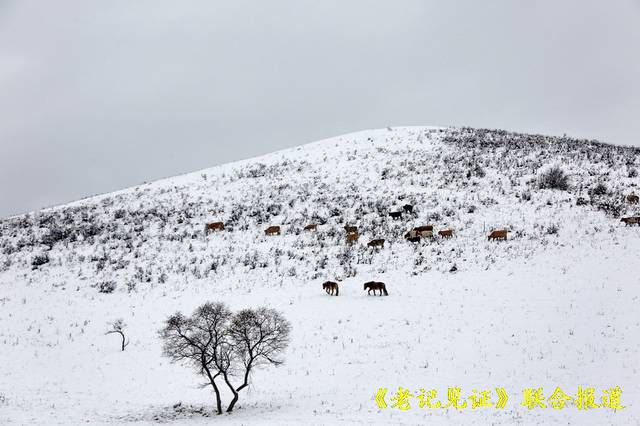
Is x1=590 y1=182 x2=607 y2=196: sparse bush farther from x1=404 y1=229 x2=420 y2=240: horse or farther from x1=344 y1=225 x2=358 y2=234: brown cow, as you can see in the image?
x1=344 y1=225 x2=358 y2=234: brown cow

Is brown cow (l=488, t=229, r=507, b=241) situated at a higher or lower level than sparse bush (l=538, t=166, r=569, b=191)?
lower

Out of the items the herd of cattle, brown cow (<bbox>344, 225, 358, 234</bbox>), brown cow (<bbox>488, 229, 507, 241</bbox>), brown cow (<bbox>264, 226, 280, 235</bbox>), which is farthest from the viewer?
brown cow (<bbox>264, 226, 280, 235</bbox>)

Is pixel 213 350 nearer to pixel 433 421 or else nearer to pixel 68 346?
pixel 433 421

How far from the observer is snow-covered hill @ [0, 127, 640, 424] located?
1531 centimetres

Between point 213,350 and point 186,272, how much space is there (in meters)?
13.4

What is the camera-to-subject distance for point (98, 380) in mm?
18297

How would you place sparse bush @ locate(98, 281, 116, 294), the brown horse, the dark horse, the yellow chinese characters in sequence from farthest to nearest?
sparse bush @ locate(98, 281, 116, 294)
the brown horse
the dark horse
the yellow chinese characters

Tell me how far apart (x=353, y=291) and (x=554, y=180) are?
22475mm

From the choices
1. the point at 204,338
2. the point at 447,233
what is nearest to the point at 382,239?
the point at 447,233

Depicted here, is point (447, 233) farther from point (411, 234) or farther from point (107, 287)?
point (107, 287)

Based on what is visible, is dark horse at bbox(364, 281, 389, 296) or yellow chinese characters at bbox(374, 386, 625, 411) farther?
dark horse at bbox(364, 281, 389, 296)

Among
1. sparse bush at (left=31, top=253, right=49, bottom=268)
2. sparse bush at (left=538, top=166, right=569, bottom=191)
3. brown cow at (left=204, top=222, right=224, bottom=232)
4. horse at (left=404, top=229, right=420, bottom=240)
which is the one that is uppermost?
sparse bush at (left=538, top=166, right=569, bottom=191)

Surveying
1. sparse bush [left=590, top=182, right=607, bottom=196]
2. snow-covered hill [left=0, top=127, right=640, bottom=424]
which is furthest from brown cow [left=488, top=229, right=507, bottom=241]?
sparse bush [left=590, top=182, right=607, bottom=196]

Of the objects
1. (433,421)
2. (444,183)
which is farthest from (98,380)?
(444,183)
